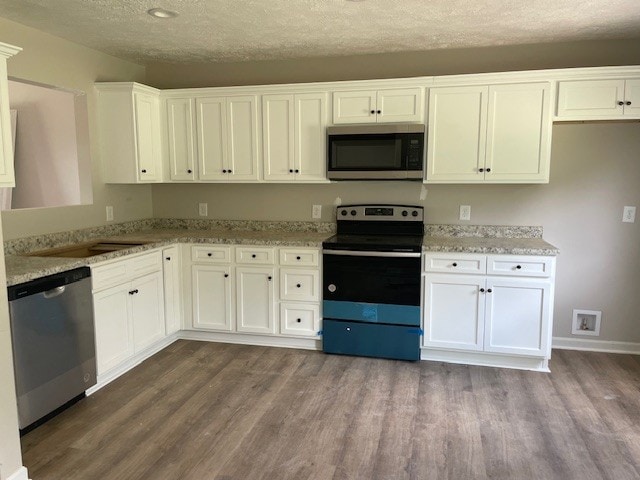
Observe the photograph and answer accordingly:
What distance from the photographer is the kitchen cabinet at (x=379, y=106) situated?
11.8 feet

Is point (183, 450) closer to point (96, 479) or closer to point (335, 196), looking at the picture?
point (96, 479)

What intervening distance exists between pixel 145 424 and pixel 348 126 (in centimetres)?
247

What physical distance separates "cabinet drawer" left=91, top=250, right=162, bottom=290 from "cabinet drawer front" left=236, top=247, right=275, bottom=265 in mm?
604

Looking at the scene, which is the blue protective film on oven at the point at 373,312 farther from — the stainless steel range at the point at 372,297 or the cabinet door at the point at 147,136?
the cabinet door at the point at 147,136

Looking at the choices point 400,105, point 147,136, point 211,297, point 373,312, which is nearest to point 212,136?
point 147,136

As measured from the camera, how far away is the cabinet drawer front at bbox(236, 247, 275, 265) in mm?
3732

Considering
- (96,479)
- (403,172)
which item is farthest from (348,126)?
(96,479)

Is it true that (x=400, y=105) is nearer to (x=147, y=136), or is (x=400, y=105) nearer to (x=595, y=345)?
(x=147, y=136)

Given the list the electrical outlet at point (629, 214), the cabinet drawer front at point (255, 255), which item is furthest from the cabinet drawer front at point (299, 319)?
the electrical outlet at point (629, 214)

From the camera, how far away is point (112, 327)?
311cm

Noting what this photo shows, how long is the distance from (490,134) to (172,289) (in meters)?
2.71

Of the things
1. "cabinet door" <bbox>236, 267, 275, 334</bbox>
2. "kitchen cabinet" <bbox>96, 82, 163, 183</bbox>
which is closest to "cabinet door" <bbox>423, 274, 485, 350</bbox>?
"cabinet door" <bbox>236, 267, 275, 334</bbox>

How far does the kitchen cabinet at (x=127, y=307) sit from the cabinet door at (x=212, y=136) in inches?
35.1

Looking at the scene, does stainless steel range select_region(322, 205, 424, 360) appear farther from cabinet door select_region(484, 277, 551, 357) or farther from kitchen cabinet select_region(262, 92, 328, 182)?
kitchen cabinet select_region(262, 92, 328, 182)
